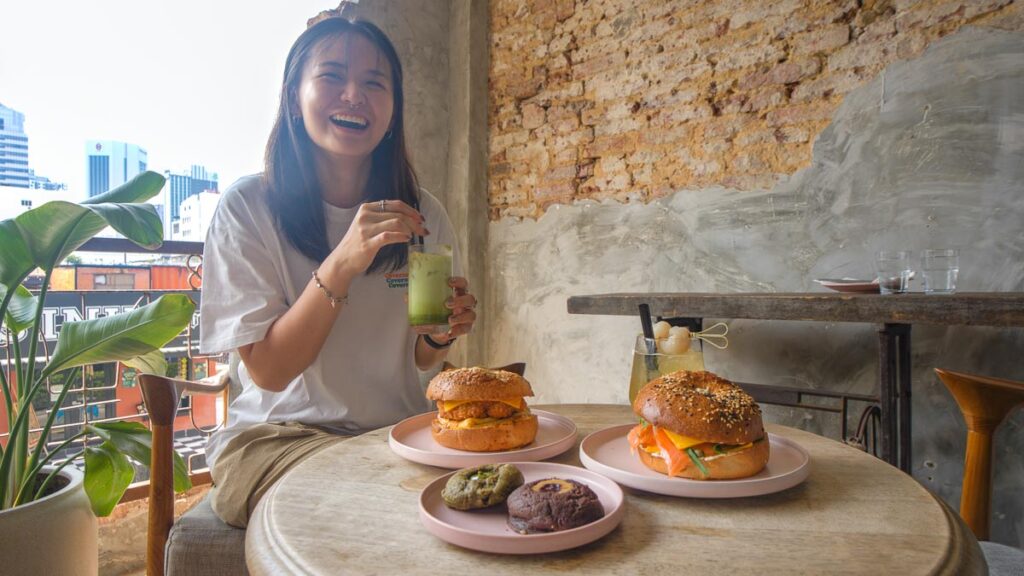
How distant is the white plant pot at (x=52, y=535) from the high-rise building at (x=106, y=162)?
6.41ft

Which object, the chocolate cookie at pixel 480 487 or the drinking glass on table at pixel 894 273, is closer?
the chocolate cookie at pixel 480 487

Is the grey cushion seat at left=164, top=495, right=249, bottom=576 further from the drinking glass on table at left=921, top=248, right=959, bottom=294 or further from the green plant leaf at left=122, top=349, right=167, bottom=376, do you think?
the drinking glass on table at left=921, top=248, right=959, bottom=294

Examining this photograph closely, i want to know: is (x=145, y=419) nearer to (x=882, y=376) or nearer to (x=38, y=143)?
(x=38, y=143)

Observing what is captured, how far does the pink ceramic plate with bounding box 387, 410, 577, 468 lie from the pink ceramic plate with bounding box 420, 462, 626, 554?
90mm

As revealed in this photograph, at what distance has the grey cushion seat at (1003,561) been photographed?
1054mm

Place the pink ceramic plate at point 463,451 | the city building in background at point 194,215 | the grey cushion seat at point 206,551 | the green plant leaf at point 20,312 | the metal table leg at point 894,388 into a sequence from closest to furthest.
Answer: the pink ceramic plate at point 463,451 < the grey cushion seat at point 206,551 < the green plant leaf at point 20,312 < the metal table leg at point 894,388 < the city building in background at point 194,215

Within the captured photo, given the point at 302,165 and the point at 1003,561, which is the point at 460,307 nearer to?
the point at 302,165

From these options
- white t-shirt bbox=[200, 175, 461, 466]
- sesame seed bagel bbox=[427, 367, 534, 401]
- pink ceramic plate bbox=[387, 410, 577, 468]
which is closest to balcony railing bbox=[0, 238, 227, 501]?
white t-shirt bbox=[200, 175, 461, 466]

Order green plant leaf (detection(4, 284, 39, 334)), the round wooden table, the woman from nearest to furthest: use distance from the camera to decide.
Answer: the round wooden table < the woman < green plant leaf (detection(4, 284, 39, 334))

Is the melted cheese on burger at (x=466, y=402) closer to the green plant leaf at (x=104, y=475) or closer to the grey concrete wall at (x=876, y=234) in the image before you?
the green plant leaf at (x=104, y=475)

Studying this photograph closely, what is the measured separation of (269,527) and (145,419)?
3.31 meters

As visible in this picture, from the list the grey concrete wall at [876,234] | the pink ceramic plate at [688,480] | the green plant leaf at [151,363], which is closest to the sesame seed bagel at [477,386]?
the pink ceramic plate at [688,480]

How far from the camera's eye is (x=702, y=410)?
84cm

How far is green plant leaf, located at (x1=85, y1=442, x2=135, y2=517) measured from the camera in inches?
66.6
